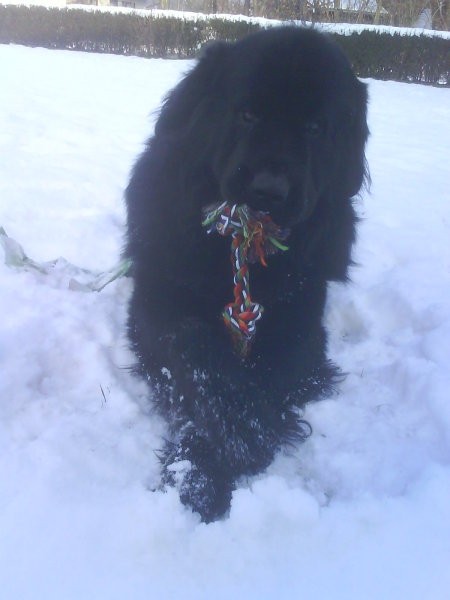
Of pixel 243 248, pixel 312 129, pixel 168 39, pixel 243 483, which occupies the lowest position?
pixel 243 483

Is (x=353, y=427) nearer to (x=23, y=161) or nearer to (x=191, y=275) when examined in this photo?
(x=191, y=275)

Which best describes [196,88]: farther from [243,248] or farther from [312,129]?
[243,248]

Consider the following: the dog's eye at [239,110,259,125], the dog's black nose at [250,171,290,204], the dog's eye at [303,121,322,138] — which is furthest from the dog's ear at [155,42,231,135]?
the dog's black nose at [250,171,290,204]

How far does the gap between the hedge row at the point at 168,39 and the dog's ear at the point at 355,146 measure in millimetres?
11505

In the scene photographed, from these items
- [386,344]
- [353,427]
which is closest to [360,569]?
[353,427]

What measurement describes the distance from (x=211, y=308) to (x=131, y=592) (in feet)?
3.26

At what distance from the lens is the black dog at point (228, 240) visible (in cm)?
183

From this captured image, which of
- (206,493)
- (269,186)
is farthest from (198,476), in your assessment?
(269,186)

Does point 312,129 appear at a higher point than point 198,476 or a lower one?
higher

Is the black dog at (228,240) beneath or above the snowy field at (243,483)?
above

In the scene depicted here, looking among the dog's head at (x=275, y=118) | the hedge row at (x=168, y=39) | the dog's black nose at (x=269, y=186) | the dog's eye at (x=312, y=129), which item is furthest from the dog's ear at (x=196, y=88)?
the hedge row at (x=168, y=39)

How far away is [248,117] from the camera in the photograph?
6.18ft

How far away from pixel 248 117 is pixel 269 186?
0.29m

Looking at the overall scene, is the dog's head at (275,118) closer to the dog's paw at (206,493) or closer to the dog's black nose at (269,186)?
the dog's black nose at (269,186)
